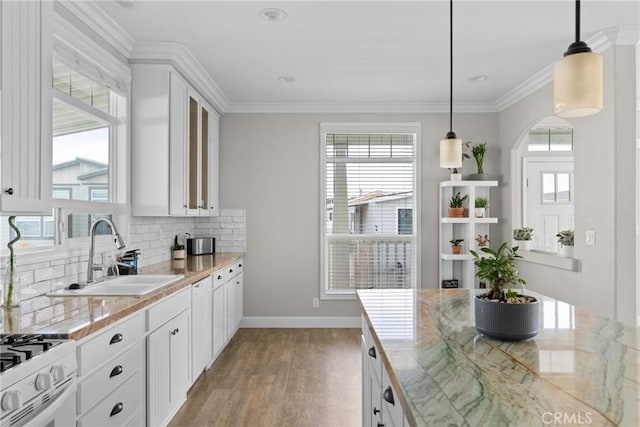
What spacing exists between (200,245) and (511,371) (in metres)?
3.81

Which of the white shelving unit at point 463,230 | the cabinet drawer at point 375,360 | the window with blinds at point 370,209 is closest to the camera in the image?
the cabinet drawer at point 375,360

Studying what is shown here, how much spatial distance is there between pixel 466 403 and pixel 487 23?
2.74 metres

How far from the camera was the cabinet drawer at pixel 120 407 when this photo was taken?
1.73 meters

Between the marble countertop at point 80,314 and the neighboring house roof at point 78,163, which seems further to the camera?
the neighboring house roof at point 78,163

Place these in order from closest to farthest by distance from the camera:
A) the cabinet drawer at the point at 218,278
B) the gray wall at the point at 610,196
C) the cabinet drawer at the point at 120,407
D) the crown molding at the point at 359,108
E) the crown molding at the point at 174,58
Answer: the cabinet drawer at the point at 120,407 → the gray wall at the point at 610,196 → the crown molding at the point at 174,58 → the cabinet drawer at the point at 218,278 → the crown molding at the point at 359,108

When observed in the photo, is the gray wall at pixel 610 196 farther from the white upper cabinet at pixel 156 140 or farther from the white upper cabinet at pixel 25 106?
the white upper cabinet at pixel 25 106

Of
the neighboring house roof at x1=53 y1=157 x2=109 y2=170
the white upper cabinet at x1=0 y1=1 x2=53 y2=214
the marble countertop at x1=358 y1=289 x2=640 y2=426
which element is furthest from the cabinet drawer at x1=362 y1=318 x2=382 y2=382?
the neighboring house roof at x1=53 y1=157 x2=109 y2=170

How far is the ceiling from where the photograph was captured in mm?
2686

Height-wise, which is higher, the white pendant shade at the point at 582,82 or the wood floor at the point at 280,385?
the white pendant shade at the point at 582,82

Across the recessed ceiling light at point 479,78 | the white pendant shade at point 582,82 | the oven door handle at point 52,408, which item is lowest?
the oven door handle at point 52,408

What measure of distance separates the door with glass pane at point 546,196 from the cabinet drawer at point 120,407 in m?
4.25

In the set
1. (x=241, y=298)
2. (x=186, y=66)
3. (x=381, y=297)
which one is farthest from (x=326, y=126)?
(x=381, y=297)

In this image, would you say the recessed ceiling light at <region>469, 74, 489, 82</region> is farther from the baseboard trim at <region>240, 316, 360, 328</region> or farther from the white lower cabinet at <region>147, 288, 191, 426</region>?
the white lower cabinet at <region>147, 288, 191, 426</region>

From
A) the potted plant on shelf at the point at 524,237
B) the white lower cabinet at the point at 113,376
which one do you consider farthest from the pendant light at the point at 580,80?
the potted plant on shelf at the point at 524,237
